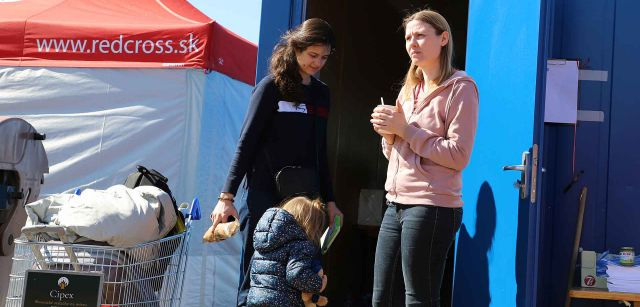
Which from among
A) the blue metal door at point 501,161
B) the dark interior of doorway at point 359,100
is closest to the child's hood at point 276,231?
the blue metal door at point 501,161

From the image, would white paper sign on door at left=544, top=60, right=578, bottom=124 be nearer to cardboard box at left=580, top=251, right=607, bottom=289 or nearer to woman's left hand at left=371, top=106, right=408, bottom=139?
cardboard box at left=580, top=251, right=607, bottom=289

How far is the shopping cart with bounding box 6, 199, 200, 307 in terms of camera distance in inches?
106

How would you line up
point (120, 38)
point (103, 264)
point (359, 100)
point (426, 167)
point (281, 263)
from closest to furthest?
point (103, 264) → point (426, 167) → point (281, 263) → point (120, 38) → point (359, 100)

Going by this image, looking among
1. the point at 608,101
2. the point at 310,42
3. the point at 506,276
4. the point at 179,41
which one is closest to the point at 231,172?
the point at 310,42

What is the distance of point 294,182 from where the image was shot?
3.22 meters

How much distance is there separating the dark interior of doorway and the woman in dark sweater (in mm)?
1778

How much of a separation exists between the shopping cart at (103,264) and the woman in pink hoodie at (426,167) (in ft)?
2.85

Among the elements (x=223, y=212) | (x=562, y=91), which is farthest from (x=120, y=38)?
(x=562, y=91)

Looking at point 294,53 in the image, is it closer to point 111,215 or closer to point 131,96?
point 111,215

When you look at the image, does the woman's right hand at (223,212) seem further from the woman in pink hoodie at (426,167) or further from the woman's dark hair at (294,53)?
the woman in pink hoodie at (426,167)

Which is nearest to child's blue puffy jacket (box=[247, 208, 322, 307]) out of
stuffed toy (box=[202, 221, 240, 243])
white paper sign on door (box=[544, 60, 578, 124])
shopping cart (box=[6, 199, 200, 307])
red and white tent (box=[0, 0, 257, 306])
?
stuffed toy (box=[202, 221, 240, 243])

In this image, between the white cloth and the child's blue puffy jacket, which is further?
the child's blue puffy jacket

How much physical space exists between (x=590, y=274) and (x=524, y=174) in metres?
0.95

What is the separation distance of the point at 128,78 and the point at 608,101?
13.0 feet
